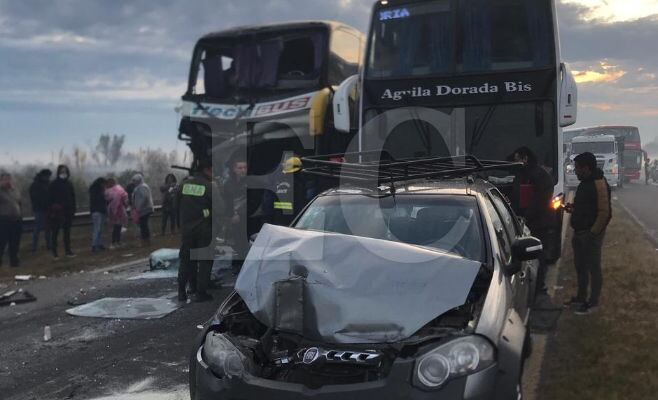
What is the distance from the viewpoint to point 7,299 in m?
8.26

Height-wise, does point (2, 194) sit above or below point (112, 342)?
above

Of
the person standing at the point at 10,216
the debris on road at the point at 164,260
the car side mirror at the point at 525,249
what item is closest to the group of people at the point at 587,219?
the car side mirror at the point at 525,249

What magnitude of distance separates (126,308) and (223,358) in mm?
4640

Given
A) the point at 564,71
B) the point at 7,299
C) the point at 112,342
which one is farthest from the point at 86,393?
the point at 564,71

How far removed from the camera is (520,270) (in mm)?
4336

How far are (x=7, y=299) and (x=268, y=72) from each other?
547 centimetres

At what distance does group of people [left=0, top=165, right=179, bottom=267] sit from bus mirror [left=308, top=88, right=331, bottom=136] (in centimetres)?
264

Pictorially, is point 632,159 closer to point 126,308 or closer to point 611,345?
point 611,345

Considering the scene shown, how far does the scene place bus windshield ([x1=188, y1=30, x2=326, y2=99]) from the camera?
34.3ft

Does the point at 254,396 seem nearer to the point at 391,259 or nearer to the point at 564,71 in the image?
the point at 391,259

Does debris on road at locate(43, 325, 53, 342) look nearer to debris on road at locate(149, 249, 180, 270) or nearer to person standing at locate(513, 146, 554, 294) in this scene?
debris on road at locate(149, 249, 180, 270)

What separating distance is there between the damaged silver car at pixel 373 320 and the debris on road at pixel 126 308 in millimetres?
3620

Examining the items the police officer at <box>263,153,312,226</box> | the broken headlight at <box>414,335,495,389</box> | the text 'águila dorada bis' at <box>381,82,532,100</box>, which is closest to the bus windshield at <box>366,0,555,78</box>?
the text 'águila dorada bis' at <box>381,82,532,100</box>

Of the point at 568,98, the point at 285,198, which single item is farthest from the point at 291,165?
the point at 568,98
